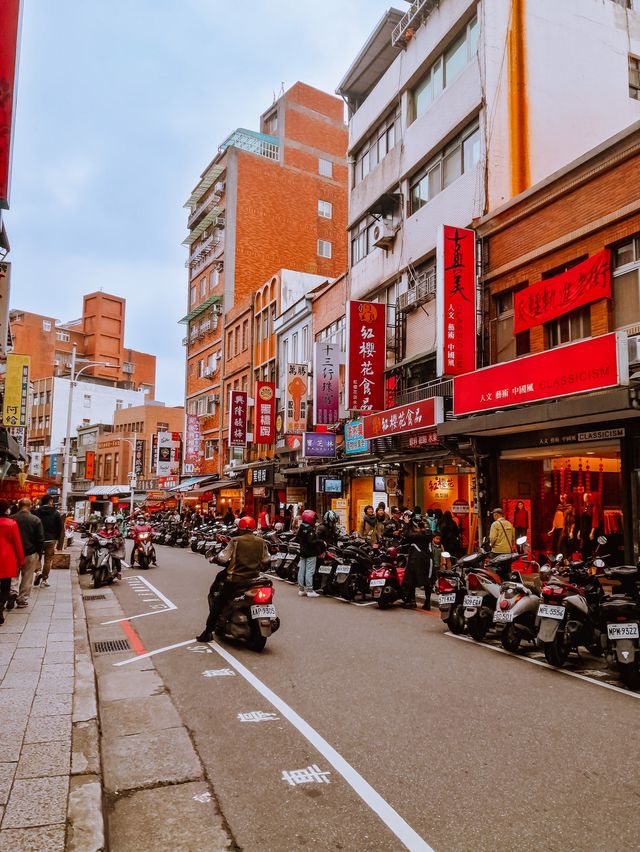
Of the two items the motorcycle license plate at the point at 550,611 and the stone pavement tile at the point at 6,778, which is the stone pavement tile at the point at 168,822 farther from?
the motorcycle license plate at the point at 550,611

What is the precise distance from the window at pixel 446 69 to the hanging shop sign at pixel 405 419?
10834 mm

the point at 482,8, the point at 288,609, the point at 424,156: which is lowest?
the point at 288,609

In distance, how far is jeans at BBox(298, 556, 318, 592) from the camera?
13.9 metres

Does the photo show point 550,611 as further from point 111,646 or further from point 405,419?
point 405,419

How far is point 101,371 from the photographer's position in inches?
3533

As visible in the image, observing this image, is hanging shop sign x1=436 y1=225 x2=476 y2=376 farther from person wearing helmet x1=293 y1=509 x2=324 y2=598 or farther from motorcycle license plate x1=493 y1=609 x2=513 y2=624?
motorcycle license plate x1=493 y1=609 x2=513 y2=624

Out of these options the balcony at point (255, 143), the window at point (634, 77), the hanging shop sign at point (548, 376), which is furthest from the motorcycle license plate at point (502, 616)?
the balcony at point (255, 143)

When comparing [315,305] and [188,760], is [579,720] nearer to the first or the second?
[188,760]

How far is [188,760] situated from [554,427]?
12049 mm

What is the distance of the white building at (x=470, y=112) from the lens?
1903 centimetres

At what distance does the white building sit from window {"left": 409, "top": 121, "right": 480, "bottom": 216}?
5 centimetres

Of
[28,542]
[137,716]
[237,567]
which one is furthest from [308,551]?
[137,716]

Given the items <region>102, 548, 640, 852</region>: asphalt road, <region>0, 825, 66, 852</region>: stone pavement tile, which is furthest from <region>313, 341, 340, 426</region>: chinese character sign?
<region>0, 825, 66, 852</region>: stone pavement tile

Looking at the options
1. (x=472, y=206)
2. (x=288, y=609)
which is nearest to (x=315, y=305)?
(x=472, y=206)
